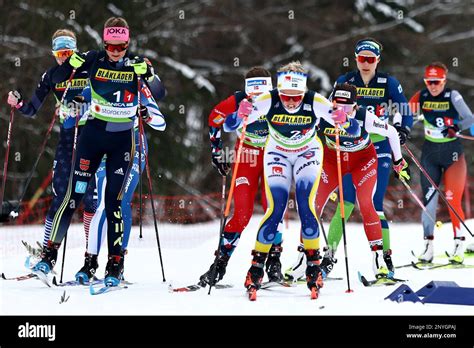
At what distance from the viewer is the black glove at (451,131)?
427 inches

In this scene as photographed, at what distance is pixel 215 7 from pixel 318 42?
8.67 feet

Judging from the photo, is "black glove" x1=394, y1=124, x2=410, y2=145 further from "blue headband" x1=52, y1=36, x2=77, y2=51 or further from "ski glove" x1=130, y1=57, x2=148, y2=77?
"blue headband" x1=52, y1=36, x2=77, y2=51

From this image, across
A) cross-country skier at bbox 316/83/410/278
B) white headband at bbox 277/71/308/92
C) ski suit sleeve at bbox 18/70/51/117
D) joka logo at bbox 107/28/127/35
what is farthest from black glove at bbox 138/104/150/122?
cross-country skier at bbox 316/83/410/278

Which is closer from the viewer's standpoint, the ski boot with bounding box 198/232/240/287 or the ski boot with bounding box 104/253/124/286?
the ski boot with bounding box 104/253/124/286

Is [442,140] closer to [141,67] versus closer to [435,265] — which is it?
[435,265]

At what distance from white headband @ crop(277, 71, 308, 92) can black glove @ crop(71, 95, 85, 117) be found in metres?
2.00

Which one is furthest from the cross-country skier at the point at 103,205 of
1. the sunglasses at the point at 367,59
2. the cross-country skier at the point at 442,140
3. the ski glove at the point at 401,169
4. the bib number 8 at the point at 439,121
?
the bib number 8 at the point at 439,121

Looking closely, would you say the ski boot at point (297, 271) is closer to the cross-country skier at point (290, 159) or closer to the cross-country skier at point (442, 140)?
the cross-country skier at point (290, 159)

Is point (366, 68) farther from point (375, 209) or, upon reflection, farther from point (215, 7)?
point (215, 7)

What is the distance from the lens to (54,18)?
1923 centimetres

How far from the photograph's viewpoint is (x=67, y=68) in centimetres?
884

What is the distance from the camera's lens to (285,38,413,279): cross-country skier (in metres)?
9.47

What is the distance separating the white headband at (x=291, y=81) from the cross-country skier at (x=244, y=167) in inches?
30.1
